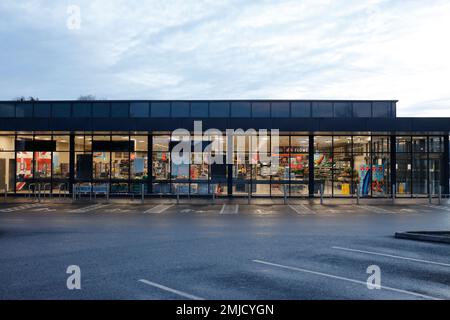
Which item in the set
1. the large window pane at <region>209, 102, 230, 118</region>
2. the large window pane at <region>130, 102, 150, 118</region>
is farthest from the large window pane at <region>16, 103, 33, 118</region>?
the large window pane at <region>209, 102, 230, 118</region>

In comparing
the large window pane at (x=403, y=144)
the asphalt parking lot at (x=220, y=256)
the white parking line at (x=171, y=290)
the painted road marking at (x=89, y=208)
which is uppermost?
the large window pane at (x=403, y=144)

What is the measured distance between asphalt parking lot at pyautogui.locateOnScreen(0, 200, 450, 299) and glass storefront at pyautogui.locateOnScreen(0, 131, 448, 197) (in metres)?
10.7

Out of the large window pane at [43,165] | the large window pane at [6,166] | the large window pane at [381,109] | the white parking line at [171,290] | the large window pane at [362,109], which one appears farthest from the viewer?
the large window pane at [381,109]

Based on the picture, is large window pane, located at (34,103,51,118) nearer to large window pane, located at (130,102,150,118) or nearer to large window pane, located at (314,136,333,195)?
large window pane, located at (130,102,150,118)

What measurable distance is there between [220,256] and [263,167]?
20155 millimetres

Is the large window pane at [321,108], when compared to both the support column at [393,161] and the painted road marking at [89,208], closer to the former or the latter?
the support column at [393,161]

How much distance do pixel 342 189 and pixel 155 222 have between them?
17758 millimetres

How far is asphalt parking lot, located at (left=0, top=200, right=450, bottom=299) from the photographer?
23.9 ft

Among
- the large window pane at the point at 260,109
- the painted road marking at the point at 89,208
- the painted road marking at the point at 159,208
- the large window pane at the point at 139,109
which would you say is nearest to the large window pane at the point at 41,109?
the large window pane at the point at 139,109

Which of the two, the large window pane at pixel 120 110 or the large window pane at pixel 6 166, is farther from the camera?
the large window pane at pixel 120 110

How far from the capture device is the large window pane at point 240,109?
3133 cm

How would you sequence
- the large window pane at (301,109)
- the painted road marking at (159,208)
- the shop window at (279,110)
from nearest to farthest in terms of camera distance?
the painted road marking at (159,208) < the shop window at (279,110) < the large window pane at (301,109)

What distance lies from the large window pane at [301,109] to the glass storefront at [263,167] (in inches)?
82.1

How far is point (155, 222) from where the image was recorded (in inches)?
664
